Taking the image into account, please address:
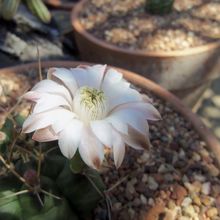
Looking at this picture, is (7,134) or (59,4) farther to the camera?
(59,4)

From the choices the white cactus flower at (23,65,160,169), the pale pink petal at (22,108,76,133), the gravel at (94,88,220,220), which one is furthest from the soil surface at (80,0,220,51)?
the pale pink petal at (22,108,76,133)

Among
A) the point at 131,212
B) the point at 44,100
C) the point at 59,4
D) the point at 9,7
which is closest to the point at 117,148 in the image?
the point at 44,100

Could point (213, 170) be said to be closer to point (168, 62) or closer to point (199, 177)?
point (199, 177)

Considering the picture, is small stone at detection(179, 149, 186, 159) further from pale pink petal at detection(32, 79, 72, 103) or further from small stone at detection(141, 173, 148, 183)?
pale pink petal at detection(32, 79, 72, 103)

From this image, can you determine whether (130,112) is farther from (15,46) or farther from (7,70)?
(15,46)

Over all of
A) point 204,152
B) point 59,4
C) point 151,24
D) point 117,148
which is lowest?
point 59,4

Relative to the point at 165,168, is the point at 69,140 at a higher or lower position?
higher

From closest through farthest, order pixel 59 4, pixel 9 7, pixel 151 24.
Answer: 1. pixel 9 7
2. pixel 151 24
3. pixel 59 4
